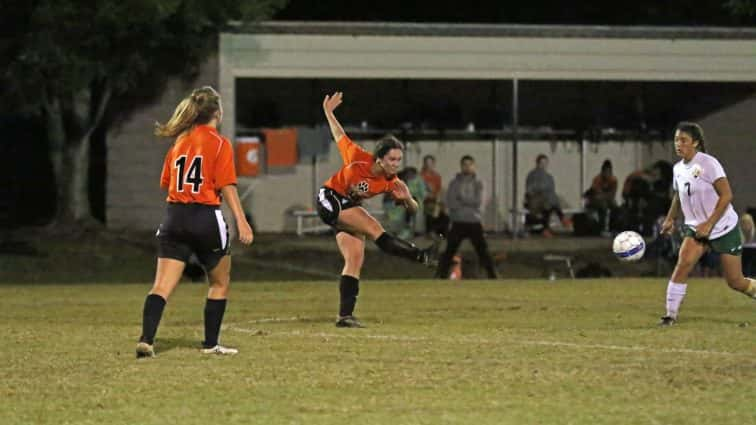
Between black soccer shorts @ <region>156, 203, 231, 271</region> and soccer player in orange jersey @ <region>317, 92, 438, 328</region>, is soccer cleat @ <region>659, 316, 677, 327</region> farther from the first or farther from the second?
black soccer shorts @ <region>156, 203, 231, 271</region>

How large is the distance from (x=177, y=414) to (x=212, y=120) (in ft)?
9.70

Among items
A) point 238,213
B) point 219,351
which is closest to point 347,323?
point 219,351

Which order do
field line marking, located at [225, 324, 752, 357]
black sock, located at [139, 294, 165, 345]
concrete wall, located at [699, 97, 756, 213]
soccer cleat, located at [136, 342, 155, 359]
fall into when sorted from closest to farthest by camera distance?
black sock, located at [139, 294, 165, 345]
soccer cleat, located at [136, 342, 155, 359]
field line marking, located at [225, 324, 752, 357]
concrete wall, located at [699, 97, 756, 213]

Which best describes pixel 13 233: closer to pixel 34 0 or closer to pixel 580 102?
pixel 34 0

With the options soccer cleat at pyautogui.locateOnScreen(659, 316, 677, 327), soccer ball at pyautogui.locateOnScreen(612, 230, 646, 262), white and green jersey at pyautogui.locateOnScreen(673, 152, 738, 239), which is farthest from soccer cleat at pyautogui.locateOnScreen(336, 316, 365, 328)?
white and green jersey at pyautogui.locateOnScreen(673, 152, 738, 239)

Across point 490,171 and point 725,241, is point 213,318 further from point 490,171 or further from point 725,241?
point 490,171

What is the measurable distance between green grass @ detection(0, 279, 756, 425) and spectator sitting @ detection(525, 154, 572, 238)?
14880 mm

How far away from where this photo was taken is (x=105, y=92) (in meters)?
31.9

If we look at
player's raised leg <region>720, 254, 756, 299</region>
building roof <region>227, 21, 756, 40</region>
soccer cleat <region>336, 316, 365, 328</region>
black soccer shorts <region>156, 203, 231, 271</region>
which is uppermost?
building roof <region>227, 21, 756, 40</region>

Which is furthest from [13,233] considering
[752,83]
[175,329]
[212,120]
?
[212,120]

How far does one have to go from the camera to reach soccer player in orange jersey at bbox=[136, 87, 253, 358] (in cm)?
1180

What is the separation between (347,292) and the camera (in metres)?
14.9

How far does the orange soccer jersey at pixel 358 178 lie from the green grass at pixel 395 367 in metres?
1.27

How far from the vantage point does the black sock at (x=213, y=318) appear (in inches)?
482
